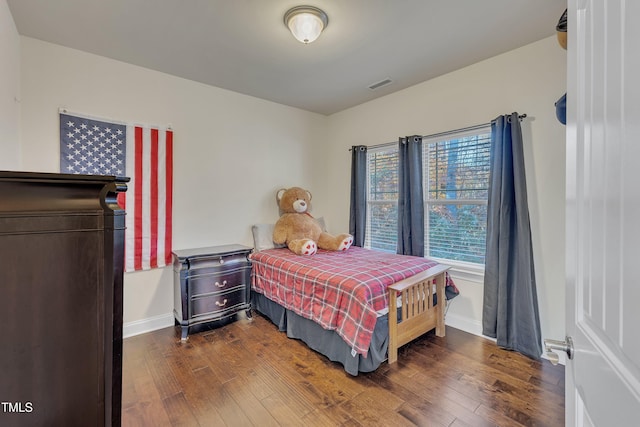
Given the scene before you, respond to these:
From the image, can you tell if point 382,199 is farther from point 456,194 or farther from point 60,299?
point 60,299

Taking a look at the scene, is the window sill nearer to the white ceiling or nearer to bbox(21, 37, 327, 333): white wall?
the white ceiling

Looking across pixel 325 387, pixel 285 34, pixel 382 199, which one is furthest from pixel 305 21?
pixel 325 387

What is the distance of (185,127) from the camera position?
3.00 m

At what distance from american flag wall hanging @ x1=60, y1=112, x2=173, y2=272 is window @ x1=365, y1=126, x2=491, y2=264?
2581 millimetres

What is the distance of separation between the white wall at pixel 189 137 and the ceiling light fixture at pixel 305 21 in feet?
5.17

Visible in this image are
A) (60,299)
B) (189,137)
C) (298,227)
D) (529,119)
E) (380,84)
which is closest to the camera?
(60,299)

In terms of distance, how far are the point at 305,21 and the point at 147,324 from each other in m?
3.00

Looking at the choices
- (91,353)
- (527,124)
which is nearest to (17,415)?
(91,353)

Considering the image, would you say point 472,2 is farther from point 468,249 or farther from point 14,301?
point 14,301

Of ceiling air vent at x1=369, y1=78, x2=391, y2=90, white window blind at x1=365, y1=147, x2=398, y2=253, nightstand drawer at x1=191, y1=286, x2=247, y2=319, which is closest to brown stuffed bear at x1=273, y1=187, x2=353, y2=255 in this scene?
white window blind at x1=365, y1=147, x2=398, y2=253

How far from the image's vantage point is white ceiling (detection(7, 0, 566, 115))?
1.89 m

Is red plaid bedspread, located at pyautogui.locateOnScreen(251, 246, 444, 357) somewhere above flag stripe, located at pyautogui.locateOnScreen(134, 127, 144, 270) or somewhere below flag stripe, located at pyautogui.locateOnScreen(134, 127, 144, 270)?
below

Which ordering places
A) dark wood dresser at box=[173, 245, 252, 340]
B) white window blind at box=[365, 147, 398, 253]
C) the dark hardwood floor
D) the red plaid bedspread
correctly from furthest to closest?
white window blind at box=[365, 147, 398, 253] → dark wood dresser at box=[173, 245, 252, 340] → the red plaid bedspread → the dark hardwood floor

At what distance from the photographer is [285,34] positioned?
2178mm
